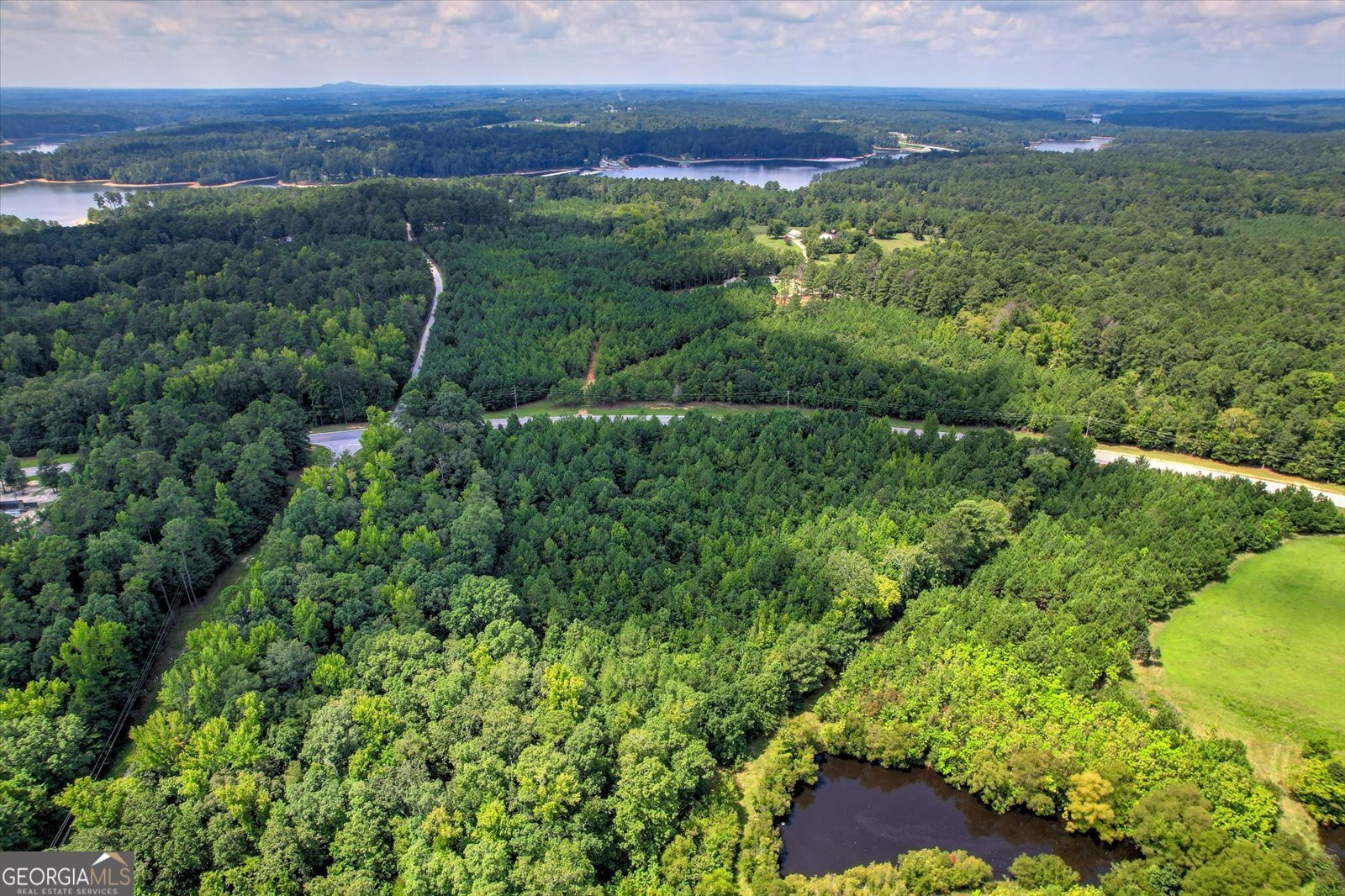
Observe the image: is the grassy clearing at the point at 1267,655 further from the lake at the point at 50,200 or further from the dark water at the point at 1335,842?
the lake at the point at 50,200

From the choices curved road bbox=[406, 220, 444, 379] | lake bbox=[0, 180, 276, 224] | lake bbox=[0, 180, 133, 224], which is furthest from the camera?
lake bbox=[0, 180, 276, 224]

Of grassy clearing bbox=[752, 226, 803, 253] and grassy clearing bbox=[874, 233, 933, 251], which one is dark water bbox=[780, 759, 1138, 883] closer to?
grassy clearing bbox=[752, 226, 803, 253]

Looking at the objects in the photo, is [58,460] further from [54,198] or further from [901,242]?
[54,198]

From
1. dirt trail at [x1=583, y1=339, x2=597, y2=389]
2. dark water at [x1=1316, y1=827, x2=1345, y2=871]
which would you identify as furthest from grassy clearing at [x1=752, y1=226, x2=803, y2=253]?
dark water at [x1=1316, y1=827, x2=1345, y2=871]

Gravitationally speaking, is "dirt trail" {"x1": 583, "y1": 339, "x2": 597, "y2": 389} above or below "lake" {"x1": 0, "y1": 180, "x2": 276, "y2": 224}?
below

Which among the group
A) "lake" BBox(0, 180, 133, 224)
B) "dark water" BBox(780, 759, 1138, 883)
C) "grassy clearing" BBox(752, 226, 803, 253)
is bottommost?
"dark water" BBox(780, 759, 1138, 883)

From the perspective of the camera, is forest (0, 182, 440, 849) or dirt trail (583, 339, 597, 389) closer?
forest (0, 182, 440, 849)

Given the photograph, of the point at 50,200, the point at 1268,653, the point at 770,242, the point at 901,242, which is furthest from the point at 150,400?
the point at 50,200
